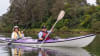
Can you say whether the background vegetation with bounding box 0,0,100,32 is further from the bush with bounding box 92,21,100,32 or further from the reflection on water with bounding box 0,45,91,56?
the reflection on water with bounding box 0,45,91,56

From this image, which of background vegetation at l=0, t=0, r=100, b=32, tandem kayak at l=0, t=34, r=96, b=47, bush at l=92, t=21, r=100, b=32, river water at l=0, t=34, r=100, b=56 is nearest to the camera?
river water at l=0, t=34, r=100, b=56

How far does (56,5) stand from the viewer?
48.0 m

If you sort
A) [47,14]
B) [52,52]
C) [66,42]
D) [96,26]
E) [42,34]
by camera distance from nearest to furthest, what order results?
1. [52,52]
2. [66,42]
3. [42,34]
4. [96,26]
5. [47,14]

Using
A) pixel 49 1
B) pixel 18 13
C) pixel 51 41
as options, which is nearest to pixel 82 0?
pixel 49 1

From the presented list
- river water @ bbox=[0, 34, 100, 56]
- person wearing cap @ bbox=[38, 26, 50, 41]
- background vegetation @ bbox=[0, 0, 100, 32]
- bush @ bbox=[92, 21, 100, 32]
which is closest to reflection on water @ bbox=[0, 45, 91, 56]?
river water @ bbox=[0, 34, 100, 56]

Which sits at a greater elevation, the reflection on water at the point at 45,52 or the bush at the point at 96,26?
the reflection on water at the point at 45,52

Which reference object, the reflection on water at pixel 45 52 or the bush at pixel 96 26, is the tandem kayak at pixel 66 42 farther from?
the bush at pixel 96 26

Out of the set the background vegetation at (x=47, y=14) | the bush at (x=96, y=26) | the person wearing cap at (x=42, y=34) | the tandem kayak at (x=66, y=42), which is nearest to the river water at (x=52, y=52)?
the tandem kayak at (x=66, y=42)

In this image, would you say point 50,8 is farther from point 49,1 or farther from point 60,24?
point 60,24

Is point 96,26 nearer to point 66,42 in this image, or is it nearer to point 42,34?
point 42,34

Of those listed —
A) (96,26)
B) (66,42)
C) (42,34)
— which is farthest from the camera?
(96,26)

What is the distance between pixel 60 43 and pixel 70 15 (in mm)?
31476

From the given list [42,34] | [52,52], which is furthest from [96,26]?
[52,52]

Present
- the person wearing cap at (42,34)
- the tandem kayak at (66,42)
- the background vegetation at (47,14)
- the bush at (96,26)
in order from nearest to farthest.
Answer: the tandem kayak at (66,42), the person wearing cap at (42,34), the bush at (96,26), the background vegetation at (47,14)
